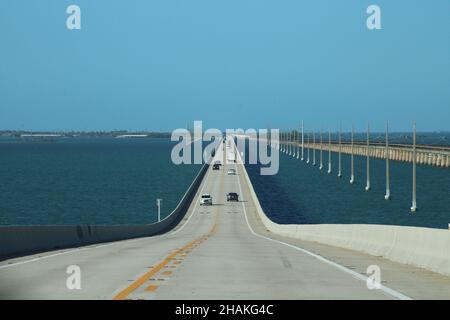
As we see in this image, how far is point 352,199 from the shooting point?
12056 cm

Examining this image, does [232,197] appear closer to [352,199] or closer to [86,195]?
[352,199]

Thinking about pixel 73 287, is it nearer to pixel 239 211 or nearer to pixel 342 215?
pixel 239 211

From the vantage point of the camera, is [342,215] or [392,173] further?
[392,173]

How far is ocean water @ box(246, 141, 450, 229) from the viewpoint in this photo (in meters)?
94.1

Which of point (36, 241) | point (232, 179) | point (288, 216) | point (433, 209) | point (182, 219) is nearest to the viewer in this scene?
point (36, 241)

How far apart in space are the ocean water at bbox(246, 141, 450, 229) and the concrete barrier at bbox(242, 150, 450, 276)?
51.3 m

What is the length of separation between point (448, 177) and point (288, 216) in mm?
79151

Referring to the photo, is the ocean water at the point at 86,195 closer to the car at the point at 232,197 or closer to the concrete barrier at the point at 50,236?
the car at the point at 232,197

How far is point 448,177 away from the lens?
552 feet

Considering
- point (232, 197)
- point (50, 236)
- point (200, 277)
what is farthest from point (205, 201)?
point (200, 277)

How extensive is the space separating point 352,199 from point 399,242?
318 feet

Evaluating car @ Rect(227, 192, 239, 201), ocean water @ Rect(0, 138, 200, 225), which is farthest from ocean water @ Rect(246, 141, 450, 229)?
ocean water @ Rect(0, 138, 200, 225)

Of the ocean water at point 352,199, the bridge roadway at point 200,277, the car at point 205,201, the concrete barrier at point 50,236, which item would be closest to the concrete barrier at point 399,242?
the bridge roadway at point 200,277
